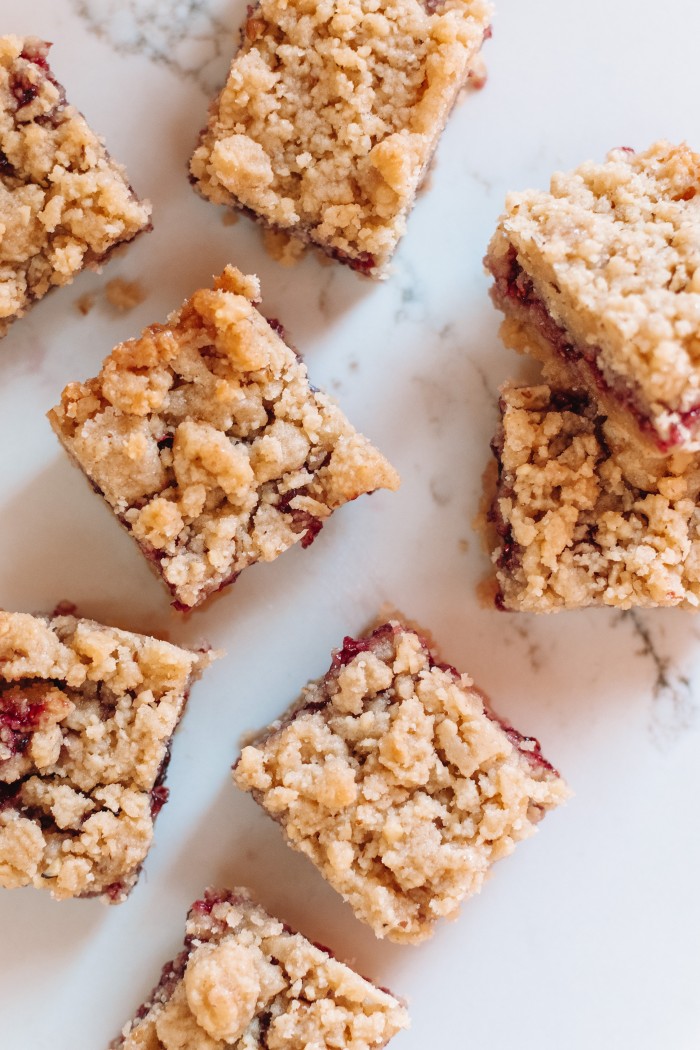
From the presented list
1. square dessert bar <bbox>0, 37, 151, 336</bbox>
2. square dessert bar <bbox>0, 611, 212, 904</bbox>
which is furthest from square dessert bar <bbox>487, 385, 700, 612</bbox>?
square dessert bar <bbox>0, 37, 151, 336</bbox>

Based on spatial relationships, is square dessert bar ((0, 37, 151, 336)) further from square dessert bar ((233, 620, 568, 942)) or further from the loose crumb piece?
square dessert bar ((233, 620, 568, 942))

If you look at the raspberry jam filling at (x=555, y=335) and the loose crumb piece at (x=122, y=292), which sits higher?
the loose crumb piece at (x=122, y=292)

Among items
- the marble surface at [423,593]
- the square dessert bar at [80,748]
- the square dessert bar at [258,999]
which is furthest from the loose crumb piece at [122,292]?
the square dessert bar at [258,999]

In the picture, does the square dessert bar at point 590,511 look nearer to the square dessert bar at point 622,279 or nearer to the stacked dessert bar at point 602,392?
the stacked dessert bar at point 602,392

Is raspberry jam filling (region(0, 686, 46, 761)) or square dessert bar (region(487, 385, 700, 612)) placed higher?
raspberry jam filling (region(0, 686, 46, 761))

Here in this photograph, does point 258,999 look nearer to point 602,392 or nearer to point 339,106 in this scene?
point 602,392

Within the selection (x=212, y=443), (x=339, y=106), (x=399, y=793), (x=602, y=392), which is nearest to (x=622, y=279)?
(x=602, y=392)

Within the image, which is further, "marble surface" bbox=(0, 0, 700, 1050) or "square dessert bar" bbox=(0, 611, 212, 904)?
"marble surface" bbox=(0, 0, 700, 1050)
